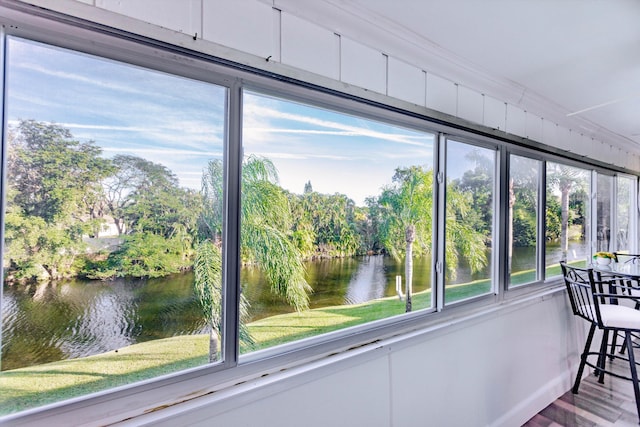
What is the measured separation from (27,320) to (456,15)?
1909 mm

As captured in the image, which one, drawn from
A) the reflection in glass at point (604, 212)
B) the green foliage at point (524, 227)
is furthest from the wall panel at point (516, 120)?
the reflection in glass at point (604, 212)

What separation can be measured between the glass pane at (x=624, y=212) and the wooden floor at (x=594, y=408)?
1969mm

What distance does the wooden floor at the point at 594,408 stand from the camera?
88.5 inches

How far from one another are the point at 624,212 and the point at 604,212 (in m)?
0.65

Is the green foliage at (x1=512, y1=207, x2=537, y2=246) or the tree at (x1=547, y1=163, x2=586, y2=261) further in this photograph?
the tree at (x1=547, y1=163, x2=586, y2=261)

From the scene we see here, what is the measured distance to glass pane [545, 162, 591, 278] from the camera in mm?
2830

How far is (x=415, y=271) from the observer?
1.87 m

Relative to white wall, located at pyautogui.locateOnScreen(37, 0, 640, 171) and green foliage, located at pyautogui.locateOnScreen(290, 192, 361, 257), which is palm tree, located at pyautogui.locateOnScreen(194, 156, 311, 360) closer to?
green foliage, located at pyautogui.locateOnScreen(290, 192, 361, 257)

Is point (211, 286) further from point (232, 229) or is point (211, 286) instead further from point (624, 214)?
point (624, 214)

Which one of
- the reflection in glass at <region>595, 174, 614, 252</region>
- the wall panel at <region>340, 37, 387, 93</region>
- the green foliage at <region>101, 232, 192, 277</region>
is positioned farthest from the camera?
the reflection in glass at <region>595, 174, 614, 252</region>

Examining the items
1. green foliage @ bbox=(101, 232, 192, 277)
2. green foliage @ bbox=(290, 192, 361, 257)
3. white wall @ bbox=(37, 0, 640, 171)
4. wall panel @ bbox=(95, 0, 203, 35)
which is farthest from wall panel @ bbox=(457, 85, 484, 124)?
green foliage @ bbox=(101, 232, 192, 277)

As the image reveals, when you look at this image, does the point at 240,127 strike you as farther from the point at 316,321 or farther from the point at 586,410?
the point at 586,410

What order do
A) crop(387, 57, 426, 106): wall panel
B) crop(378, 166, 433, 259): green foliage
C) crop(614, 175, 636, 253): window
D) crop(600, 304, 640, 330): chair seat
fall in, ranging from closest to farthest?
crop(387, 57, 426, 106): wall panel, crop(378, 166, 433, 259): green foliage, crop(600, 304, 640, 330): chair seat, crop(614, 175, 636, 253): window

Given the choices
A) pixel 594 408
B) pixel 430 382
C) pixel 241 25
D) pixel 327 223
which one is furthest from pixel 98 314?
pixel 594 408
